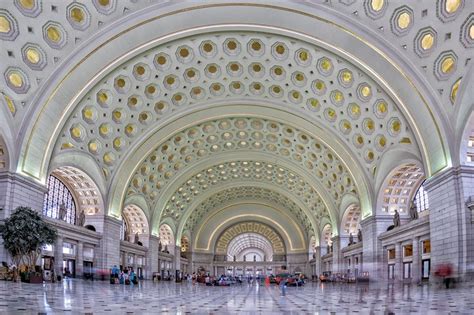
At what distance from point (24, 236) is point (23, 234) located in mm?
123

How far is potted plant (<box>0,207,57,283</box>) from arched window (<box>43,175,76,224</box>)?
9912 mm

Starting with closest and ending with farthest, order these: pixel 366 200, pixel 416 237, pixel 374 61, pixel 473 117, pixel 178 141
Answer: pixel 473 117 → pixel 374 61 → pixel 416 237 → pixel 366 200 → pixel 178 141

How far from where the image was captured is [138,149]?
1478 inches

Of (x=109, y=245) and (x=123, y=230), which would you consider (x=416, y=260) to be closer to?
(x=109, y=245)

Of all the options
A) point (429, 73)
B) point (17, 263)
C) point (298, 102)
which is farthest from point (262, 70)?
point (17, 263)

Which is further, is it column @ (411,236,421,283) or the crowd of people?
the crowd of people

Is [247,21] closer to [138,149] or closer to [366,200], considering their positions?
[138,149]

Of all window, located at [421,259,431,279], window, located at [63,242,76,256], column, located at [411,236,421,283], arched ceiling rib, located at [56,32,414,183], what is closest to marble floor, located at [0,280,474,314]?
window, located at [421,259,431,279]

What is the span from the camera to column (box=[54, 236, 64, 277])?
32.4 meters

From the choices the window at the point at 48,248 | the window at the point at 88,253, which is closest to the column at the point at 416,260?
the window at the point at 88,253

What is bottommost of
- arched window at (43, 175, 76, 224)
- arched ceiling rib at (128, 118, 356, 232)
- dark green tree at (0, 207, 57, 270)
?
dark green tree at (0, 207, 57, 270)

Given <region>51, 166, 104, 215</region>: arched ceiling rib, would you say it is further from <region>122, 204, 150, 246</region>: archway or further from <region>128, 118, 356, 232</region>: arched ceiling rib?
<region>122, 204, 150, 246</region>: archway

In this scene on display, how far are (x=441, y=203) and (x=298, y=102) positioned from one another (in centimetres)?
1348

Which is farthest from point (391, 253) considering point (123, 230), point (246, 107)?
point (123, 230)
